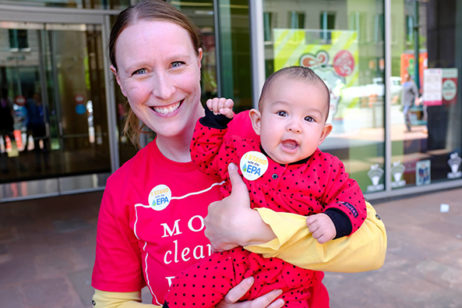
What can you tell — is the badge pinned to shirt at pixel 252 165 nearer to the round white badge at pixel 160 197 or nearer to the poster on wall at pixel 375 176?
the round white badge at pixel 160 197

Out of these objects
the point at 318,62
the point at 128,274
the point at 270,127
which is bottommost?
the point at 128,274

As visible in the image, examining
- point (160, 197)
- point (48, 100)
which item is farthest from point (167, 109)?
point (48, 100)

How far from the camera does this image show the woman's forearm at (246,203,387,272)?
1217 mm

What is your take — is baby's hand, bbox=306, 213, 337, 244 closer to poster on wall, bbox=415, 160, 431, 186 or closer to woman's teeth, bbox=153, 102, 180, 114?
woman's teeth, bbox=153, 102, 180, 114

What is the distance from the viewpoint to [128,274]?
1385 mm

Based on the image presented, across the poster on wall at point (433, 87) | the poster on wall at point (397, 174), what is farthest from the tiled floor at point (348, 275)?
the poster on wall at point (433, 87)

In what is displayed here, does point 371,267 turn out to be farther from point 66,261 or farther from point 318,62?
point 318,62

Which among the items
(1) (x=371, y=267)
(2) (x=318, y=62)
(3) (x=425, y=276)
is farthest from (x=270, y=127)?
(2) (x=318, y=62)

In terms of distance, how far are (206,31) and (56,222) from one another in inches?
137

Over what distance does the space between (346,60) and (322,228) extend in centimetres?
513

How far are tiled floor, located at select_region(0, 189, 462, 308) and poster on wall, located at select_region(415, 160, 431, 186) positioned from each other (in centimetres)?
31

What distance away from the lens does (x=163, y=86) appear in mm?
1334

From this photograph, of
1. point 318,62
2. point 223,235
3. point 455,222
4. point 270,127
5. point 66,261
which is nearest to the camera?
point 223,235

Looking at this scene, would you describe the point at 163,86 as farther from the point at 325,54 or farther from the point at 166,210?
the point at 325,54
